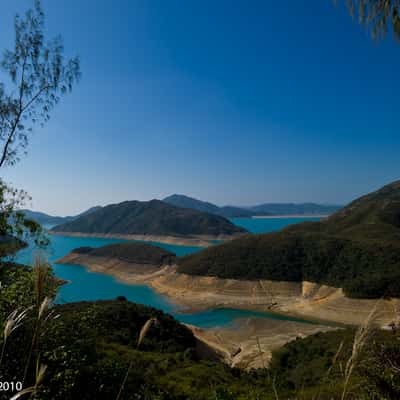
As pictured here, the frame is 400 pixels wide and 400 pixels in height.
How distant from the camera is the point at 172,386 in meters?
8.21

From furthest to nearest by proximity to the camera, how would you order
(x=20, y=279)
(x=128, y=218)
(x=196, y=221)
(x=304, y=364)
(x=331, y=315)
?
(x=128, y=218), (x=196, y=221), (x=331, y=315), (x=304, y=364), (x=20, y=279)

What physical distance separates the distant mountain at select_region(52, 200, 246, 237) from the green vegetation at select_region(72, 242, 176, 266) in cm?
4059

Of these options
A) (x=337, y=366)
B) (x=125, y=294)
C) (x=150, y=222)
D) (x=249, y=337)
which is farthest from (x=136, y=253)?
(x=337, y=366)

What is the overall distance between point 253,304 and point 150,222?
88.5 m

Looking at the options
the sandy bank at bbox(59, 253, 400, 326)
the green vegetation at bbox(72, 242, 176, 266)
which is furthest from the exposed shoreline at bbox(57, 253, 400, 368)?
the green vegetation at bbox(72, 242, 176, 266)

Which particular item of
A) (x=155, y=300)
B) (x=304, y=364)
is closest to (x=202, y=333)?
(x=304, y=364)

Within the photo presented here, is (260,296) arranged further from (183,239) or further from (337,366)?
(183,239)

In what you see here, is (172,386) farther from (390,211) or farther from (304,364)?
(390,211)

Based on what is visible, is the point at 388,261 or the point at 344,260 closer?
the point at 388,261

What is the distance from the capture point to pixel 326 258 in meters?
45.9

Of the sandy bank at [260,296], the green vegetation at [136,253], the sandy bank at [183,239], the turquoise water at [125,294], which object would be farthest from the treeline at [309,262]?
the sandy bank at [183,239]

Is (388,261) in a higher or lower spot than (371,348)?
lower

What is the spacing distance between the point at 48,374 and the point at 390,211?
2784 inches

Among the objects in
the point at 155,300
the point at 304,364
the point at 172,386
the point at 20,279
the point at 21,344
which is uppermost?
the point at 20,279
